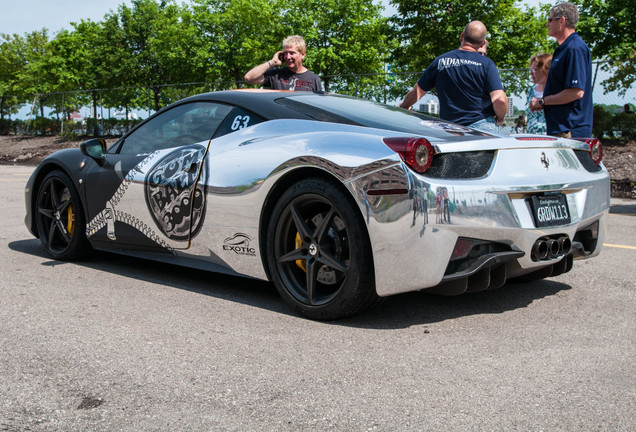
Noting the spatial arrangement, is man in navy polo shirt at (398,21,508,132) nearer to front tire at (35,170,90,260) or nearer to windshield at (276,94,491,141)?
windshield at (276,94,491,141)

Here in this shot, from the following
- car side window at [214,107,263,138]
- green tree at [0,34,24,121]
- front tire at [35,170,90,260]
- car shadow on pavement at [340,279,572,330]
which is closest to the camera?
car shadow on pavement at [340,279,572,330]

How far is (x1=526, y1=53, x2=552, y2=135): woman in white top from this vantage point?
7508 mm

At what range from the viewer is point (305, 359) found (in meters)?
3.12

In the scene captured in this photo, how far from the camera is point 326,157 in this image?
361 centimetres

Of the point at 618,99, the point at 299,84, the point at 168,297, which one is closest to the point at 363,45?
the point at 618,99

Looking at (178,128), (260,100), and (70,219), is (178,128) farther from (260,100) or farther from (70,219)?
(70,219)

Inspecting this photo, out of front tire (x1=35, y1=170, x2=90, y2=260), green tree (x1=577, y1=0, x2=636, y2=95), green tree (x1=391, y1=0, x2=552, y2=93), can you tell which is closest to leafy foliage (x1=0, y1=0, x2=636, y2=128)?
green tree (x1=391, y1=0, x2=552, y2=93)

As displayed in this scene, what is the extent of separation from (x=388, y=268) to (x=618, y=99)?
14411mm

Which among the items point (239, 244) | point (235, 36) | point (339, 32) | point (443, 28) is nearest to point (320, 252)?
point (239, 244)

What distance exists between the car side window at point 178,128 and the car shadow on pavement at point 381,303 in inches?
35.9

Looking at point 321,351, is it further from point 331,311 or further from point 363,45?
point 363,45

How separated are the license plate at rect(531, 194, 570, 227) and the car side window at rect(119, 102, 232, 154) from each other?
78.6 inches

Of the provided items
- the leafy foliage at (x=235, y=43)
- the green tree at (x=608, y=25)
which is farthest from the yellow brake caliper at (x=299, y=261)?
the leafy foliage at (x=235, y=43)

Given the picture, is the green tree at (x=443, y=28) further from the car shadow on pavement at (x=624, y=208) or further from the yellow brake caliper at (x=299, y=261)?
the yellow brake caliper at (x=299, y=261)
